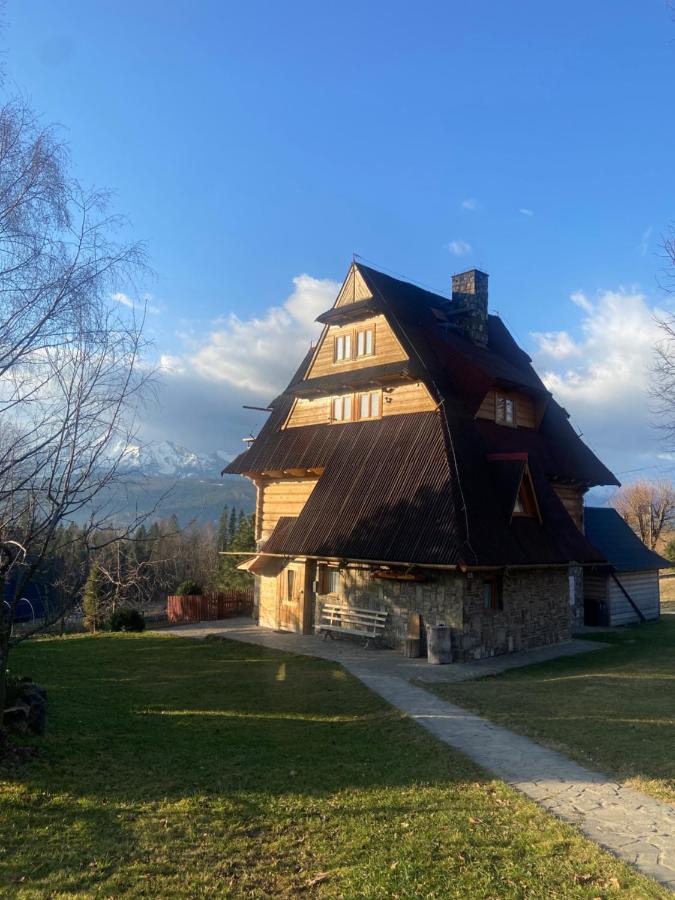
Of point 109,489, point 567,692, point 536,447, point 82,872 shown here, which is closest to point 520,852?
point 82,872

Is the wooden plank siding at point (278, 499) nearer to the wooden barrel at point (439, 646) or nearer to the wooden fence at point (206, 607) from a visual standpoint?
the wooden fence at point (206, 607)

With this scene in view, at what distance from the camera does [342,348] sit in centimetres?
2492

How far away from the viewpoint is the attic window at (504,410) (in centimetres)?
2462

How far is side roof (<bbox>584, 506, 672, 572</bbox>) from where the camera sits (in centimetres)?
2956

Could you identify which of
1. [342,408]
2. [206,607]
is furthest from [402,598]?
[206,607]

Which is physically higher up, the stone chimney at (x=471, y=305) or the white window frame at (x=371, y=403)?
the stone chimney at (x=471, y=305)

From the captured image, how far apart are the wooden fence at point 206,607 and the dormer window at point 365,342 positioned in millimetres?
13370

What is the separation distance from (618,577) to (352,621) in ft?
49.6

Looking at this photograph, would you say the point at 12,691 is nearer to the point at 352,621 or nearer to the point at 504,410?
the point at 352,621

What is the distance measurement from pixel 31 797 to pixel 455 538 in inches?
489

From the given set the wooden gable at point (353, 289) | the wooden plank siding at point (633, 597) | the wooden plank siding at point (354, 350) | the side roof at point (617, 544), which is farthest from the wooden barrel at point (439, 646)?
the wooden plank siding at point (633, 597)

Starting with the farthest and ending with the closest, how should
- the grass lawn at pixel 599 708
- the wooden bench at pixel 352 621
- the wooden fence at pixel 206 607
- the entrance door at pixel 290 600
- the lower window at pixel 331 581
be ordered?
the wooden fence at pixel 206 607 < the entrance door at pixel 290 600 < the lower window at pixel 331 581 < the wooden bench at pixel 352 621 < the grass lawn at pixel 599 708

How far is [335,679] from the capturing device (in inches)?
579

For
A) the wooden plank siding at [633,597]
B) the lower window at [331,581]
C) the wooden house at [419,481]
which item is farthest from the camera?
the wooden plank siding at [633,597]
